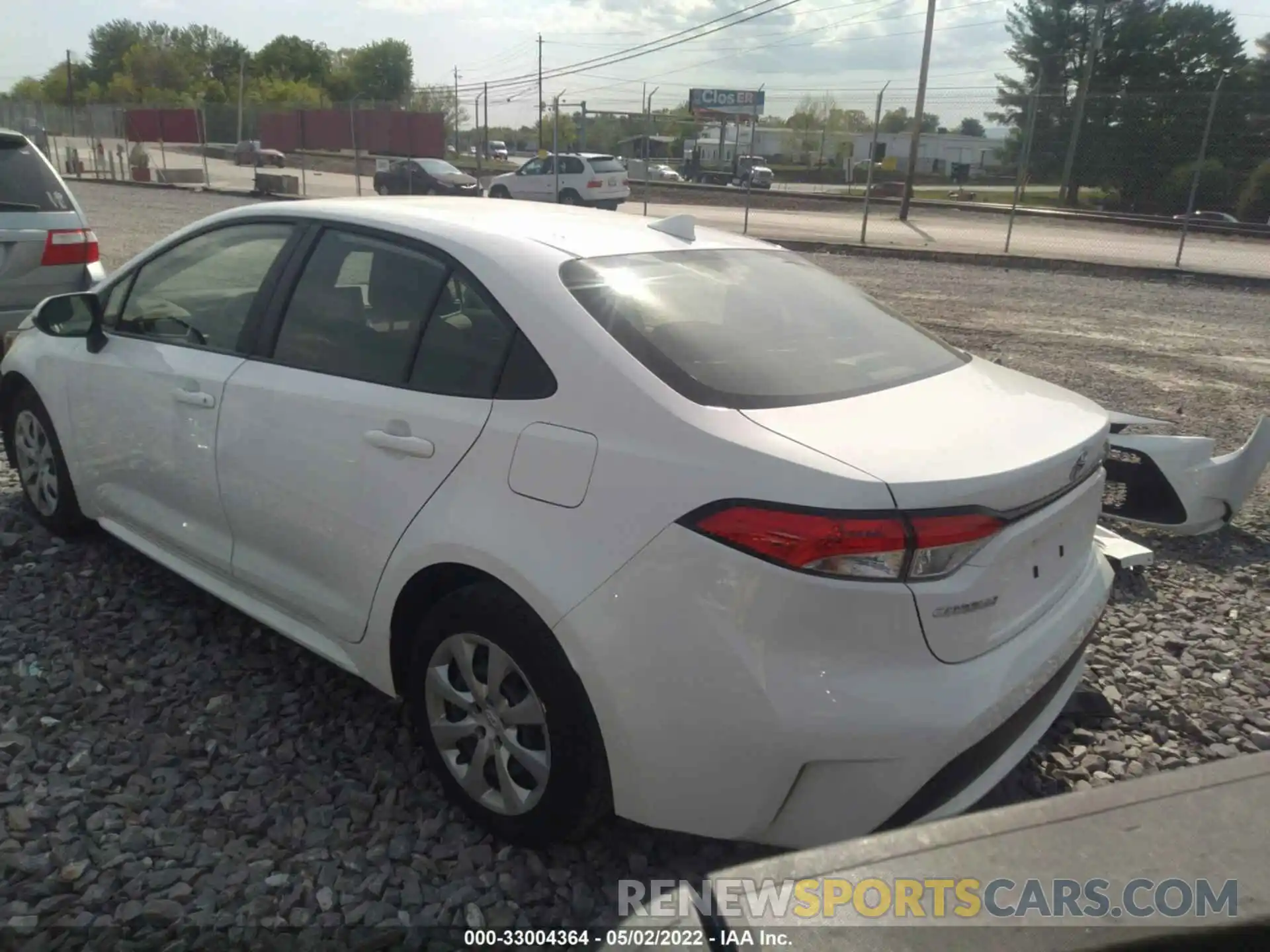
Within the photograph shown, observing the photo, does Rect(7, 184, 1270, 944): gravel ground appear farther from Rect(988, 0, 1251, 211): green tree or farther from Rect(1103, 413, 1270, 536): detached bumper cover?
Rect(988, 0, 1251, 211): green tree

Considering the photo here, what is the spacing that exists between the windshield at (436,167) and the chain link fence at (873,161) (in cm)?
105

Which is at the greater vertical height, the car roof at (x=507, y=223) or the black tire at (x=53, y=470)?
the car roof at (x=507, y=223)

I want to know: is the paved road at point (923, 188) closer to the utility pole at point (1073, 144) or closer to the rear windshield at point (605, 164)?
the utility pole at point (1073, 144)

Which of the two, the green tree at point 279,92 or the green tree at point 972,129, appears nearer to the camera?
the green tree at point 972,129

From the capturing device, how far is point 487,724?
8.50 ft

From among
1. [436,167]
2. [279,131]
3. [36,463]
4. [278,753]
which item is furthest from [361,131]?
[278,753]

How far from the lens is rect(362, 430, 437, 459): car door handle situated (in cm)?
262

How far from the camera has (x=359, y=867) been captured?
2.58m

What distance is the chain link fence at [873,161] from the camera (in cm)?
2094

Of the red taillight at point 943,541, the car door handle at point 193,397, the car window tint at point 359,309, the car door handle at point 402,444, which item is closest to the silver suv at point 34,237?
the car door handle at point 193,397

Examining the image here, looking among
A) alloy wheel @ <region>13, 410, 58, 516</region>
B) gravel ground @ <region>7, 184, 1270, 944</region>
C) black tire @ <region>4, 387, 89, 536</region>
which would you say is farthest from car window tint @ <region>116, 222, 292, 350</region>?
gravel ground @ <region>7, 184, 1270, 944</region>

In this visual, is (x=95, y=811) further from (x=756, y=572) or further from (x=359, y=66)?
(x=359, y=66)

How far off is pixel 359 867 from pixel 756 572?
1.35 m

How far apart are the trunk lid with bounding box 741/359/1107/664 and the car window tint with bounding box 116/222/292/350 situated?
200 cm
